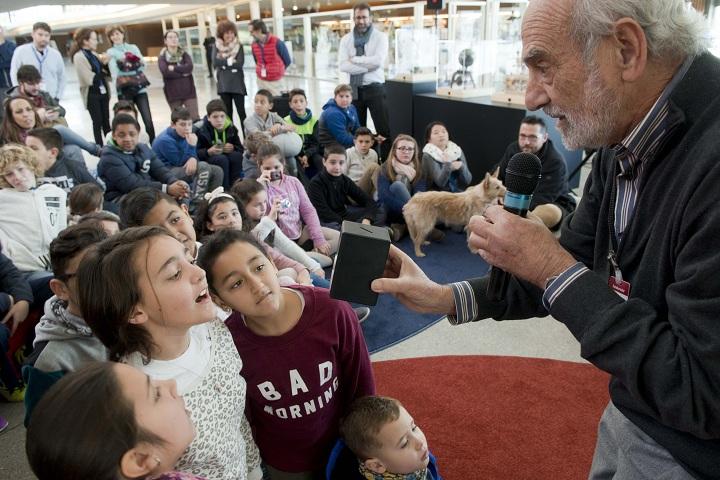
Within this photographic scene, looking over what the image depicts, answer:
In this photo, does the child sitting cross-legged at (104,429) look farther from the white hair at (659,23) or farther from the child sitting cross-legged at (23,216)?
the child sitting cross-legged at (23,216)

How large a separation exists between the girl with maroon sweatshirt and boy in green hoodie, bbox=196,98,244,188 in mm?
4249

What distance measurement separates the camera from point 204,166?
201 inches

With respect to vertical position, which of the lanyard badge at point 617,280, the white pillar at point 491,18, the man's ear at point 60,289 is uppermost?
the white pillar at point 491,18

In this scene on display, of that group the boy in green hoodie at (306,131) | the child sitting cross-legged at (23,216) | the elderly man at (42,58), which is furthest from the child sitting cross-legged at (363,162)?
the elderly man at (42,58)

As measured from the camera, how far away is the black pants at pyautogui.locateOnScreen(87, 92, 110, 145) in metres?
7.10

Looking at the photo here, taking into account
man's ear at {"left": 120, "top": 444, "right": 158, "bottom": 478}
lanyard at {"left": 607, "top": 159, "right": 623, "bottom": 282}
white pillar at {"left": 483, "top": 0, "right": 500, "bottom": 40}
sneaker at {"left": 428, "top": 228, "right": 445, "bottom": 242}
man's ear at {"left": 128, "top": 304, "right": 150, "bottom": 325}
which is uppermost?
white pillar at {"left": 483, "top": 0, "right": 500, "bottom": 40}

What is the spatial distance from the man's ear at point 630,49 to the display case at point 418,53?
20.9 feet

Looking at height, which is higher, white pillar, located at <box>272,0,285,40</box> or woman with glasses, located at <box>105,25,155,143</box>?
white pillar, located at <box>272,0,285,40</box>

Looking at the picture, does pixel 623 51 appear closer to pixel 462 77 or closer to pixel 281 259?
pixel 281 259

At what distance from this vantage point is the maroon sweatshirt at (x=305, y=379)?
1514mm

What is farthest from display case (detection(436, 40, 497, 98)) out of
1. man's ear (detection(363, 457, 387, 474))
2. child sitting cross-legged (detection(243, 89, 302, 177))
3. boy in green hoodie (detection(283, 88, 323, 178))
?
man's ear (detection(363, 457, 387, 474))

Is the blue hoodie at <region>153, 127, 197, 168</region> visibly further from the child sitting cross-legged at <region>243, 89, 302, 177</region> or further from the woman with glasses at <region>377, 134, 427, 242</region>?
the woman with glasses at <region>377, 134, 427, 242</region>

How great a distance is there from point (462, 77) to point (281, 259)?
4363mm

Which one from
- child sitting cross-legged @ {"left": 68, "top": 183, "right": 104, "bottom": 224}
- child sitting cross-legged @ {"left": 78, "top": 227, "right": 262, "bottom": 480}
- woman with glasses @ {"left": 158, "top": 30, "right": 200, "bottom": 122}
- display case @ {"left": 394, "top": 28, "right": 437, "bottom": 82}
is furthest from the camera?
woman with glasses @ {"left": 158, "top": 30, "right": 200, "bottom": 122}
